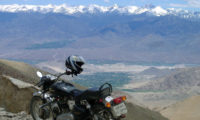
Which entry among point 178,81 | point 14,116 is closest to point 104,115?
point 14,116

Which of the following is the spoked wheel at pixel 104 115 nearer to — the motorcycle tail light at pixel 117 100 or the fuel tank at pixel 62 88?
the motorcycle tail light at pixel 117 100

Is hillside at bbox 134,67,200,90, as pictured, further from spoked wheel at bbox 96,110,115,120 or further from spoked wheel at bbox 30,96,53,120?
spoked wheel at bbox 96,110,115,120

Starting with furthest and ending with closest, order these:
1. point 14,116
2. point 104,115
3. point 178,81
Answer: point 178,81 < point 14,116 < point 104,115

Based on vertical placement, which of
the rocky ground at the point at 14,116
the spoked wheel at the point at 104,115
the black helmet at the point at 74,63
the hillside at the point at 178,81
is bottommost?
the hillside at the point at 178,81

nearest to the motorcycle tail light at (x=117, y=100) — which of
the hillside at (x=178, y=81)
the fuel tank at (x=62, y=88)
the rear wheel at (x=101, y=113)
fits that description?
the rear wheel at (x=101, y=113)

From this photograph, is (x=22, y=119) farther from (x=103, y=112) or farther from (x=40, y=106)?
(x=103, y=112)

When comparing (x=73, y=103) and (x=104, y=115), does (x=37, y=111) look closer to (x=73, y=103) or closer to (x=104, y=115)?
(x=73, y=103)

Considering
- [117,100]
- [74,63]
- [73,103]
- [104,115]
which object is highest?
[74,63]

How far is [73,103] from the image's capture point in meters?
7.44

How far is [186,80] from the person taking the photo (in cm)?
12938

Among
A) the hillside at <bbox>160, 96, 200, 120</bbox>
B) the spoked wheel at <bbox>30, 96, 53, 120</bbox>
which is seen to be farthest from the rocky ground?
the hillside at <bbox>160, 96, 200, 120</bbox>

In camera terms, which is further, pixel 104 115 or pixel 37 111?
pixel 37 111

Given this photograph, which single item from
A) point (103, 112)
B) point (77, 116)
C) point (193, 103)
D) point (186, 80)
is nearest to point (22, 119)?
point (77, 116)

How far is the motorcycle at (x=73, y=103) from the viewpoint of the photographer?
6738 millimetres
